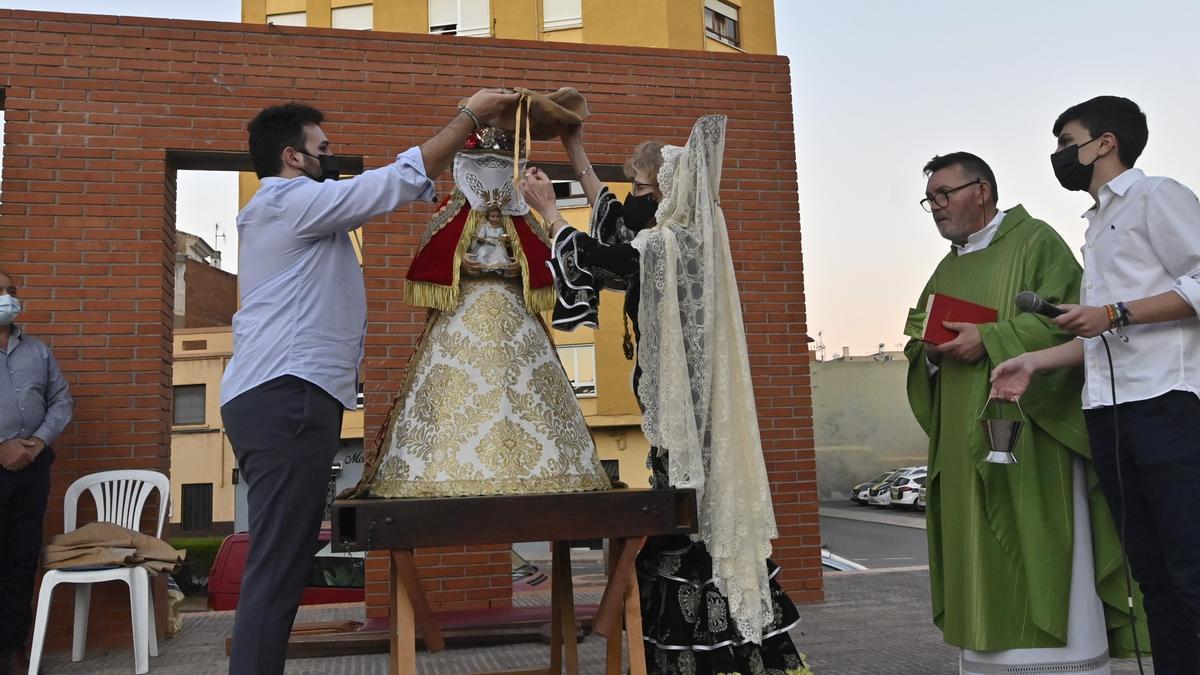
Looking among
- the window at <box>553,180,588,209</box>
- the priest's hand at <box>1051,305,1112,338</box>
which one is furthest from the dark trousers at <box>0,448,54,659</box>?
the window at <box>553,180,588,209</box>

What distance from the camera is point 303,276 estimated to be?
9.84 feet

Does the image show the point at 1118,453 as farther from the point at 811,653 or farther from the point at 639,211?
the point at 811,653

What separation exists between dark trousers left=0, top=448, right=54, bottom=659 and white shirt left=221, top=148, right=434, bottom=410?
9.46 feet

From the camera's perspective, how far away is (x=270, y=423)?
2826 mm

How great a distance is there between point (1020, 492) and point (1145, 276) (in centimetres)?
81

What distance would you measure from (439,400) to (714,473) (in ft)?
3.06

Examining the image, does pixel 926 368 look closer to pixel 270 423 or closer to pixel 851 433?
pixel 270 423

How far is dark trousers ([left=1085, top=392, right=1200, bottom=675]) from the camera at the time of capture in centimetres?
286

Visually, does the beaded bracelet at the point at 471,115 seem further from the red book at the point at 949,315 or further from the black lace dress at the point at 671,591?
the red book at the point at 949,315

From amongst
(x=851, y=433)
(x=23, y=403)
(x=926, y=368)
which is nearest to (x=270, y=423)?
(x=926, y=368)

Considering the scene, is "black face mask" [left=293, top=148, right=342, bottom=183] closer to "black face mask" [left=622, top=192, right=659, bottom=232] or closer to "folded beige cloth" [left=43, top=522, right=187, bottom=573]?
"black face mask" [left=622, top=192, right=659, bottom=232]

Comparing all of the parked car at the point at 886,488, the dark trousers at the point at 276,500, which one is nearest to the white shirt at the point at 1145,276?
the dark trousers at the point at 276,500

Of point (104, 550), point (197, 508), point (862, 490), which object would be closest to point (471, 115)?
point (104, 550)

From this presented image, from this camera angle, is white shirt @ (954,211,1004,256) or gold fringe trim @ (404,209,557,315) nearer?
gold fringe trim @ (404,209,557,315)
